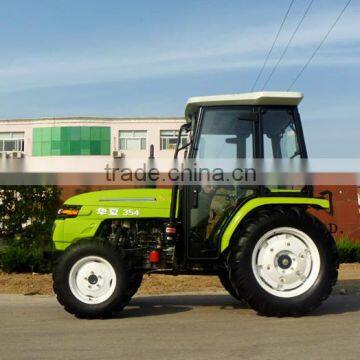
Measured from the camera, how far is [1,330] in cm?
618

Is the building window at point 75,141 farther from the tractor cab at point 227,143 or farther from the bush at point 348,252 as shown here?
the tractor cab at point 227,143

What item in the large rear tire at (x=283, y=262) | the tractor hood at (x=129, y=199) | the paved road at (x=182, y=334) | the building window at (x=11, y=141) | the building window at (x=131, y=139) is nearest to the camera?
the paved road at (x=182, y=334)

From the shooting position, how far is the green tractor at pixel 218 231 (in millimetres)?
6621

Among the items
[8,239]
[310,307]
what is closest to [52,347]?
[310,307]

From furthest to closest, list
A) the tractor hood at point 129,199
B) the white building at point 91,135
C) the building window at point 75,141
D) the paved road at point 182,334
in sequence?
1. the white building at point 91,135
2. the building window at point 75,141
3. the tractor hood at point 129,199
4. the paved road at point 182,334

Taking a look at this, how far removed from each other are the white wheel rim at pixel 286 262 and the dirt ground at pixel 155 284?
10.1 ft

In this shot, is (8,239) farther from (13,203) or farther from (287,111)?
(287,111)

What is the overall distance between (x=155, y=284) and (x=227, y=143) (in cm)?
451

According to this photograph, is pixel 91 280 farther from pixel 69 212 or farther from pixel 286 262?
pixel 286 262

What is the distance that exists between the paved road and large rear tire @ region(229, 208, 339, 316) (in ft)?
0.73

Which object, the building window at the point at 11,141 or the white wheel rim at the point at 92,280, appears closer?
the white wheel rim at the point at 92,280

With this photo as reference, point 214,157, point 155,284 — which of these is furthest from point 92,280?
point 155,284

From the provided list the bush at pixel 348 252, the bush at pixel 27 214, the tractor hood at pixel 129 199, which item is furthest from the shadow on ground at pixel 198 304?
the bush at pixel 27 214

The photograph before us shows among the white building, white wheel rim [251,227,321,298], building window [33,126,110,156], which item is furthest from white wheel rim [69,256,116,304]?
building window [33,126,110,156]
